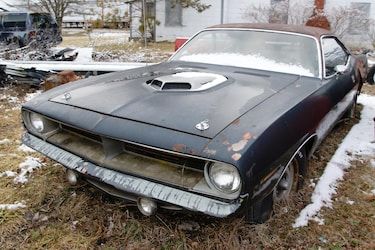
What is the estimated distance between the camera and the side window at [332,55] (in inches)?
148

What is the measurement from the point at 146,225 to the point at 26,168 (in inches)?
59.7

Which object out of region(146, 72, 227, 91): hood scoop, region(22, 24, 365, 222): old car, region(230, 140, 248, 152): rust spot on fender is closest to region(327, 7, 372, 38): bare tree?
region(22, 24, 365, 222): old car

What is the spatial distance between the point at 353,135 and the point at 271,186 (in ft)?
9.46

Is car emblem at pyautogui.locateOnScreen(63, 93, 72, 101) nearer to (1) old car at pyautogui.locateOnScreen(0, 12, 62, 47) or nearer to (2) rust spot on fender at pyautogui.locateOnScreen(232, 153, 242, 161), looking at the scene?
(2) rust spot on fender at pyautogui.locateOnScreen(232, 153, 242, 161)

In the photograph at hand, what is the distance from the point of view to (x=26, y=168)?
3.54m

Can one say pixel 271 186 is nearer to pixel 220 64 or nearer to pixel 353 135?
pixel 220 64

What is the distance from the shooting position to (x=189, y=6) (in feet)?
60.4

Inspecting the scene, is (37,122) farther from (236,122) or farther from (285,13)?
(285,13)

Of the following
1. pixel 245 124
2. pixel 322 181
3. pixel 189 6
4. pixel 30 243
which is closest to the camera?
pixel 245 124

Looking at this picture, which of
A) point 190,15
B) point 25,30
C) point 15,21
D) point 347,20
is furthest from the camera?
point 190,15

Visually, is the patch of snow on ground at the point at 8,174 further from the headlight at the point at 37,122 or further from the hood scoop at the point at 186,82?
the hood scoop at the point at 186,82

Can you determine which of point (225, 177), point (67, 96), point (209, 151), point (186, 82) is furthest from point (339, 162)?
point (67, 96)

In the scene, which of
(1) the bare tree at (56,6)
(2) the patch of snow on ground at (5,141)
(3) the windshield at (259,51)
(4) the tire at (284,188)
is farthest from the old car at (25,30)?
(4) the tire at (284,188)

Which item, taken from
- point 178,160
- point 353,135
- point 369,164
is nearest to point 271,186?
point 178,160
